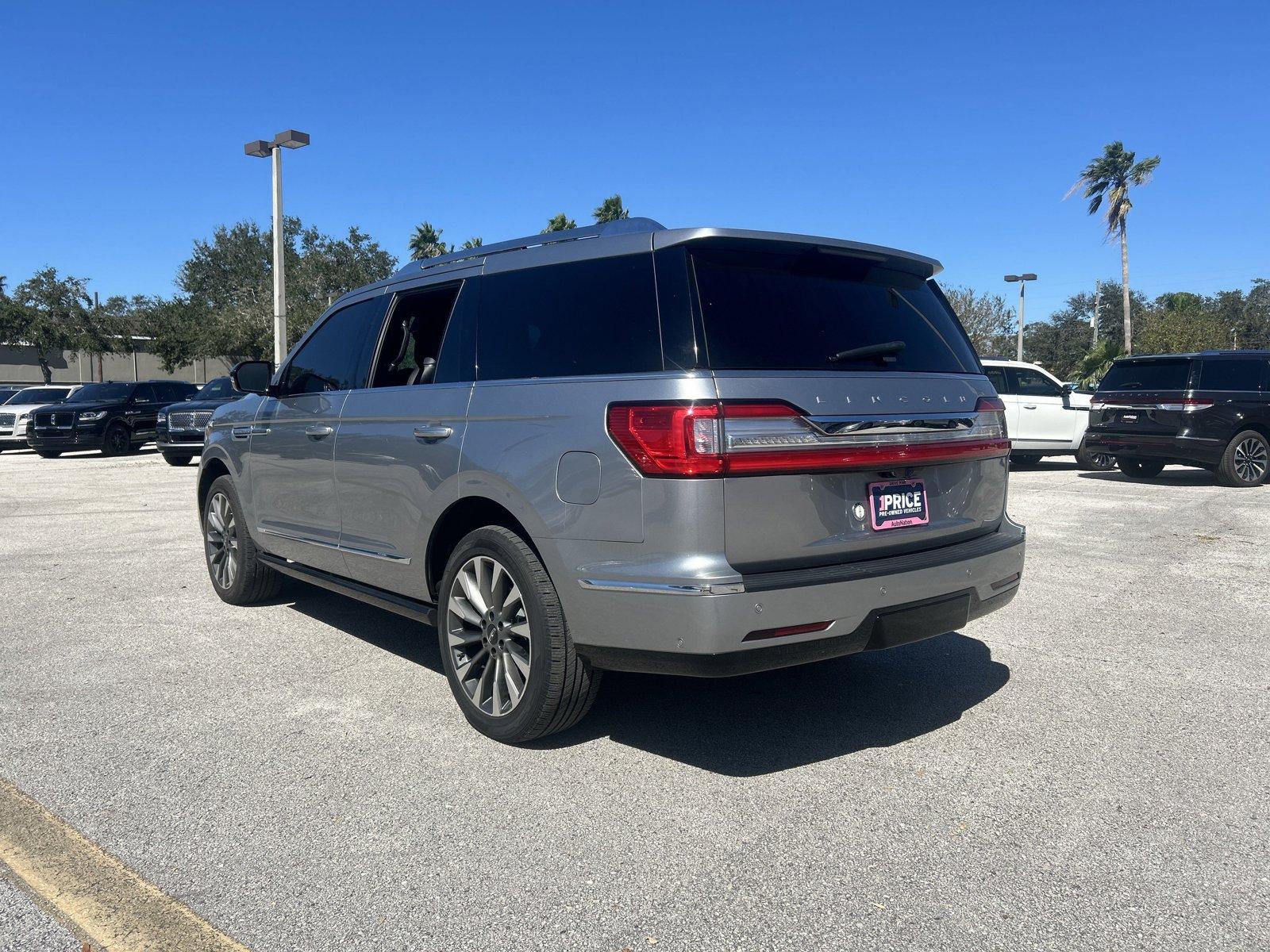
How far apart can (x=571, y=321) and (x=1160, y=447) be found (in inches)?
498

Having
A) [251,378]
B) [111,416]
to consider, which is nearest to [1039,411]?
[251,378]

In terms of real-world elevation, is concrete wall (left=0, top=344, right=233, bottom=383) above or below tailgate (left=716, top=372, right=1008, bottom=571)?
above

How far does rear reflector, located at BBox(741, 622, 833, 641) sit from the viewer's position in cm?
328

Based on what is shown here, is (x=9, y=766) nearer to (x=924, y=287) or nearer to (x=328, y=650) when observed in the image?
(x=328, y=650)

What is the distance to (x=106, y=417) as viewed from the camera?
71.2 feet

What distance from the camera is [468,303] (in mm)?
4449

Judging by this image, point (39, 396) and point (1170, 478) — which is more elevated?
point (39, 396)

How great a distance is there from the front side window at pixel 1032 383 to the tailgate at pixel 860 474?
13.7m

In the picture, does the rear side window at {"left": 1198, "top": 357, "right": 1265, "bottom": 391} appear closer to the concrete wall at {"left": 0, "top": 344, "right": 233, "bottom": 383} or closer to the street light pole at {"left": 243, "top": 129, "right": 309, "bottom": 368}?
the street light pole at {"left": 243, "top": 129, "right": 309, "bottom": 368}

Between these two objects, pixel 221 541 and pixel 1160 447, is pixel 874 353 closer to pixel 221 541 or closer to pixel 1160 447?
pixel 221 541

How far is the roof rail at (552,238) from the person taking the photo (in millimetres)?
3861

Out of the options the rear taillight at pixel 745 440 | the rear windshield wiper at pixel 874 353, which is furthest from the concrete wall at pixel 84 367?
the rear taillight at pixel 745 440

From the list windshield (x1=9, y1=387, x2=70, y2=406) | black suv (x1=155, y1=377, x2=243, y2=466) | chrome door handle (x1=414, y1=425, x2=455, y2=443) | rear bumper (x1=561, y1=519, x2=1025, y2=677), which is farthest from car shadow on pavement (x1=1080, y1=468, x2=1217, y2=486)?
windshield (x1=9, y1=387, x2=70, y2=406)

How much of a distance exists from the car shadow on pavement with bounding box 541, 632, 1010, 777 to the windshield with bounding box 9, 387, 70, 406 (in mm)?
25641
